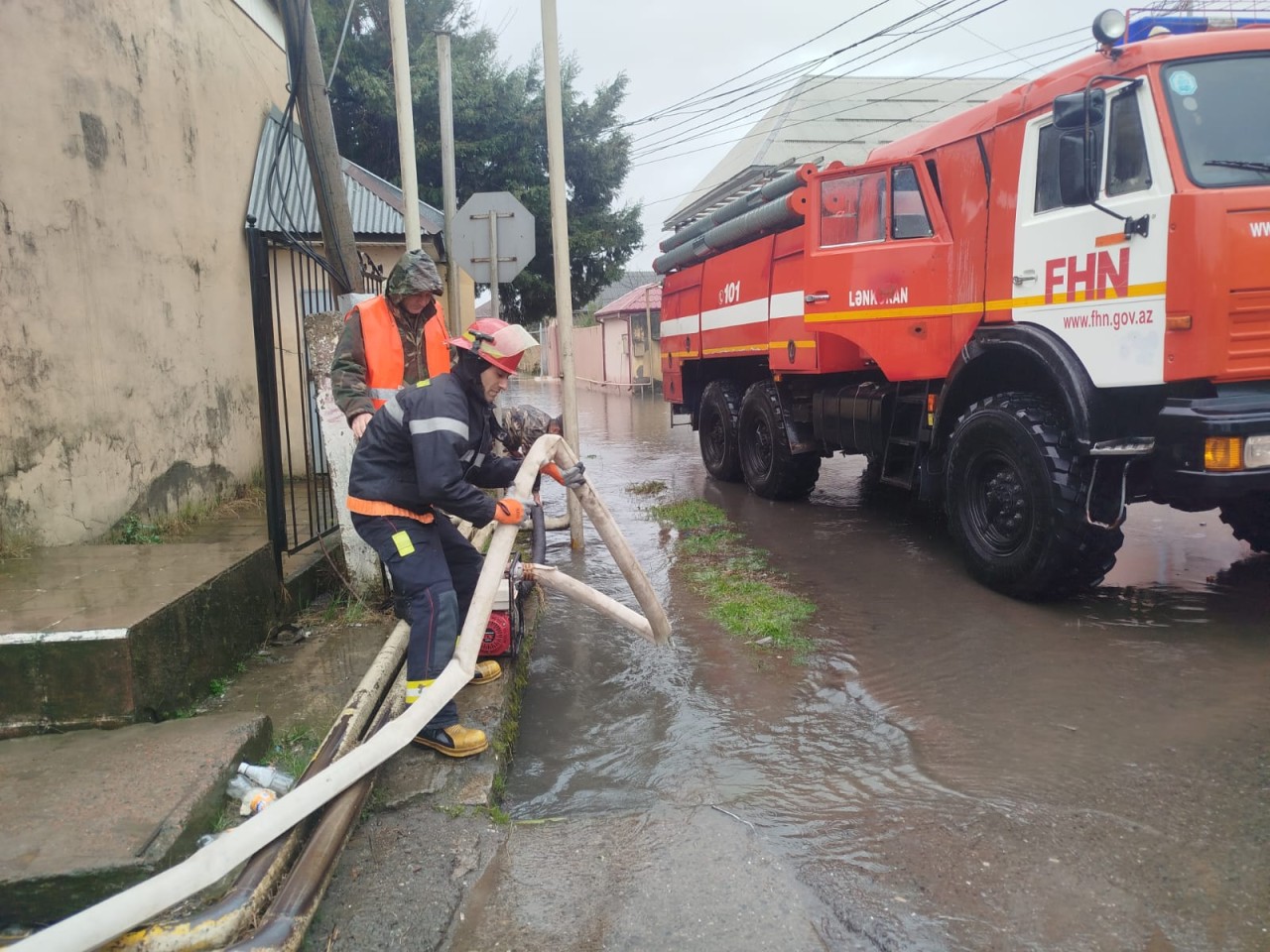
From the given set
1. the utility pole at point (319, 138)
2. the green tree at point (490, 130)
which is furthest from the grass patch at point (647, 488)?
the green tree at point (490, 130)

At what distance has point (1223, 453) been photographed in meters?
4.48

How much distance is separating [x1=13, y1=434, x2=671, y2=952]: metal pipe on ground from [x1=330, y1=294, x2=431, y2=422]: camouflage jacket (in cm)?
129

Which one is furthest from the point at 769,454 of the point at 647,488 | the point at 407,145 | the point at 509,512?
the point at 509,512

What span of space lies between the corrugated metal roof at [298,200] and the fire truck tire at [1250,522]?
256 inches

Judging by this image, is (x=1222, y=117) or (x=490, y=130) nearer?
(x=1222, y=117)

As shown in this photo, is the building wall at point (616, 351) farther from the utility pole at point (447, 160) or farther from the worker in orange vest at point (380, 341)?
the worker in orange vest at point (380, 341)

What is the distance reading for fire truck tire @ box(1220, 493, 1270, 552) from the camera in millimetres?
5957

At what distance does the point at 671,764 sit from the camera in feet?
12.4

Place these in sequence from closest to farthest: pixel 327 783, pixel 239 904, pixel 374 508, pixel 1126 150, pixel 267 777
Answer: pixel 239 904 → pixel 327 783 → pixel 267 777 → pixel 374 508 → pixel 1126 150

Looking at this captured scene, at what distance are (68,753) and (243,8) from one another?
750cm

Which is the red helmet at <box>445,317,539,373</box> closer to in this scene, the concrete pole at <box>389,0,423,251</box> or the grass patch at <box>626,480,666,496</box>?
the concrete pole at <box>389,0,423,251</box>

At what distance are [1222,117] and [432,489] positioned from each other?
4.32m

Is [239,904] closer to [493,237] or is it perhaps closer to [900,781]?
[900,781]


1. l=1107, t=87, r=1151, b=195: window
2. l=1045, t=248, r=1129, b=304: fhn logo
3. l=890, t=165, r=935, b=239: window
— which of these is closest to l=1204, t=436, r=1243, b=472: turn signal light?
l=1045, t=248, r=1129, b=304: fhn logo
